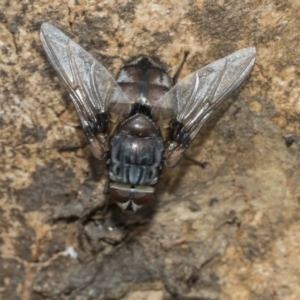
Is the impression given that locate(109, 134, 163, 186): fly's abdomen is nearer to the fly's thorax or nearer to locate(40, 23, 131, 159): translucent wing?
locate(40, 23, 131, 159): translucent wing

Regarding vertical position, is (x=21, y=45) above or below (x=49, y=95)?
above

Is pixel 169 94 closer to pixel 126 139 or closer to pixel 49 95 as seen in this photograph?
pixel 126 139

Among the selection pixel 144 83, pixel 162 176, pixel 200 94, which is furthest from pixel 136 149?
pixel 162 176

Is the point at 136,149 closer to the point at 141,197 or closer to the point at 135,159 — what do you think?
the point at 135,159

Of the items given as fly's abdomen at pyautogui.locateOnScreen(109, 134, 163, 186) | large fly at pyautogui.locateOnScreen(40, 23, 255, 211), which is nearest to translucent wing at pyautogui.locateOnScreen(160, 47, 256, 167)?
large fly at pyautogui.locateOnScreen(40, 23, 255, 211)

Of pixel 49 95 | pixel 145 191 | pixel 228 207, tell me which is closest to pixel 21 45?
pixel 49 95

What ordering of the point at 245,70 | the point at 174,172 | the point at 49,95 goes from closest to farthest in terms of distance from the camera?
the point at 245,70 < the point at 49,95 < the point at 174,172

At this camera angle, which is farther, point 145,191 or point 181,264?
point 181,264

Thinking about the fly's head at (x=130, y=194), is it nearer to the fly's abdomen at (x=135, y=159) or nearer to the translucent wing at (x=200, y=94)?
the fly's abdomen at (x=135, y=159)
